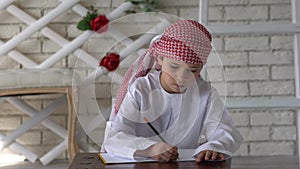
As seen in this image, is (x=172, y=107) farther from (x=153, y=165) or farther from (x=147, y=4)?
(x=147, y=4)

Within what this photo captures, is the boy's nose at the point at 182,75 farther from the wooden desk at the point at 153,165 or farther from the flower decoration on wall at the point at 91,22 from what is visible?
the flower decoration on wall at the point at 91,22

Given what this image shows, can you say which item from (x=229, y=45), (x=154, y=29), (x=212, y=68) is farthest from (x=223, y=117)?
(x=229, y=45)

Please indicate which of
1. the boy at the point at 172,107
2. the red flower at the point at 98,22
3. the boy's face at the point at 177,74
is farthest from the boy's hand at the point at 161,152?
the red flower at the point at 98,22

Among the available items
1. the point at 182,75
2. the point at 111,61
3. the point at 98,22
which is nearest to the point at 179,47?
the point at 182,75

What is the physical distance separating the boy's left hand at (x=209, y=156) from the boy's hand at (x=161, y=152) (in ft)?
0.13

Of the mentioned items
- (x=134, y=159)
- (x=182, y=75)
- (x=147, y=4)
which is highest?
(x=147, y=4)

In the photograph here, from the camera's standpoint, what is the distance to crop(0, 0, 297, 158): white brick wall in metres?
2.35

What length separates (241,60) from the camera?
237 cm

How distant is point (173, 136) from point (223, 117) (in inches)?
5.6

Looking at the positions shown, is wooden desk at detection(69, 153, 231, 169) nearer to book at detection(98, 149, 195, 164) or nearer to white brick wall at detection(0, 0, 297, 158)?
book at detection(98, 149, 195, 164)

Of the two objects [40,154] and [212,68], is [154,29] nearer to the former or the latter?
[212,68]

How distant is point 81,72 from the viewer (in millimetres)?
1005

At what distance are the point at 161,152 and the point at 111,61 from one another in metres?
0.19

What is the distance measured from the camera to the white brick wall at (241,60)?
235 centimetres
